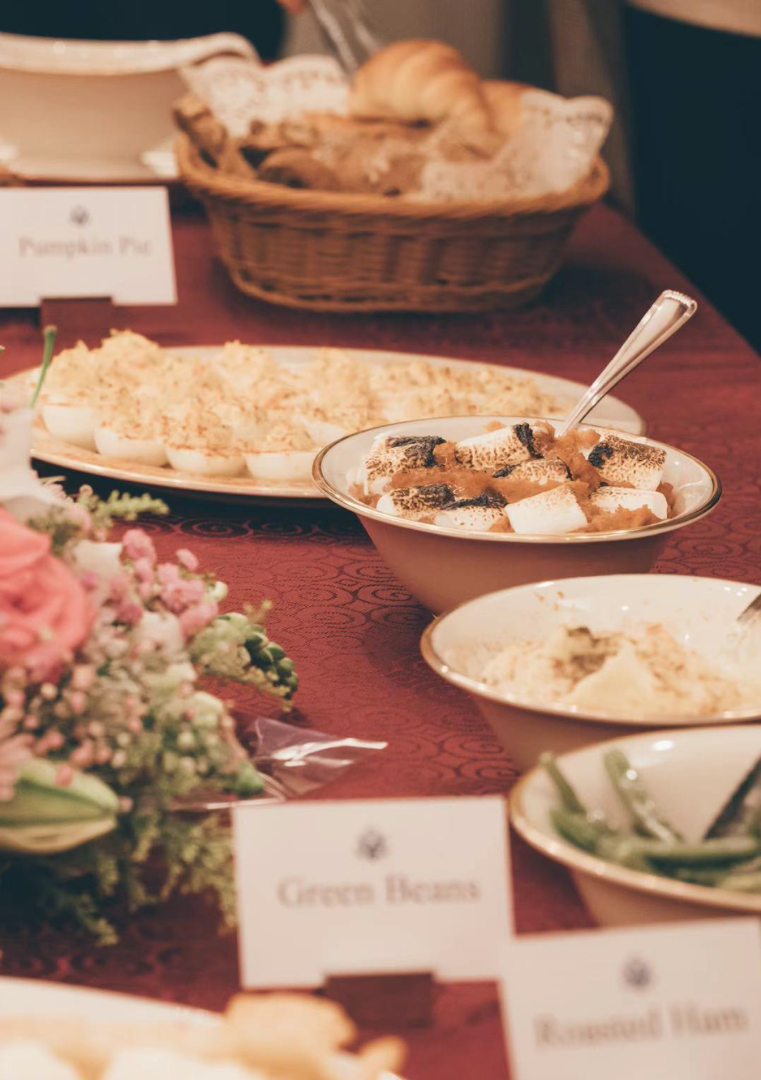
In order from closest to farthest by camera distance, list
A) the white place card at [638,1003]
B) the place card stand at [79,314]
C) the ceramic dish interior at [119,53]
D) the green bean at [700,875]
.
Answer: the white place card at [638,1003], the green bean at [700,875], the place card stand at [79,314], the ceramic dish interior at [119,53]

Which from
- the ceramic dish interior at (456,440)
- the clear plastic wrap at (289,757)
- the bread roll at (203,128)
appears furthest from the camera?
the bread roll at (203,128)

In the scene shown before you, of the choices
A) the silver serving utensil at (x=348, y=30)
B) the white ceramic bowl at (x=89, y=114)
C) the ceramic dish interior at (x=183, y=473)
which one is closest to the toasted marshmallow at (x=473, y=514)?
the ceramic dish interior at (x=183, y=473)

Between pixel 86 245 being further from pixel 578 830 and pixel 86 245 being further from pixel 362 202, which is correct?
pixel 578 830

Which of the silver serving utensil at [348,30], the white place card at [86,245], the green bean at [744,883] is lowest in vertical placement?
the silver serving utensil at [348,30]

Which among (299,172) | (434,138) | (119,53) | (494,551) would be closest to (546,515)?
(494,551)

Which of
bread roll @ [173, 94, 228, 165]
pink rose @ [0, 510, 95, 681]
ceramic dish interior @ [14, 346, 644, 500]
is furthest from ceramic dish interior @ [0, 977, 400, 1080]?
bread roll @ [173, 94, 228, 165]

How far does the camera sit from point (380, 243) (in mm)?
2293

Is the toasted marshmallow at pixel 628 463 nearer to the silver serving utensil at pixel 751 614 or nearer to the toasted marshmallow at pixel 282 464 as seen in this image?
the silver serving utensil at pixel 751 614

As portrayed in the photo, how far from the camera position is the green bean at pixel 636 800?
0.86 metres

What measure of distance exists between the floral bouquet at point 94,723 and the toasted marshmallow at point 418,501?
33 cm

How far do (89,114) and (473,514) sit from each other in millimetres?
1836

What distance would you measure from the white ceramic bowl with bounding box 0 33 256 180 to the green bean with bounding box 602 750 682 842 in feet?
7.09

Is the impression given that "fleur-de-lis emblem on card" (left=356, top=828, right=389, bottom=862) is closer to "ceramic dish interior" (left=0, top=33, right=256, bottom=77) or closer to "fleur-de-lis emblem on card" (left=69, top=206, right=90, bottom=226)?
"fleur-de-lis emblem on card" (left=69, top=206, right=90, bottom=226)

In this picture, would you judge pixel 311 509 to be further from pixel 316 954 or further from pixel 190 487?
pixel 316 954
